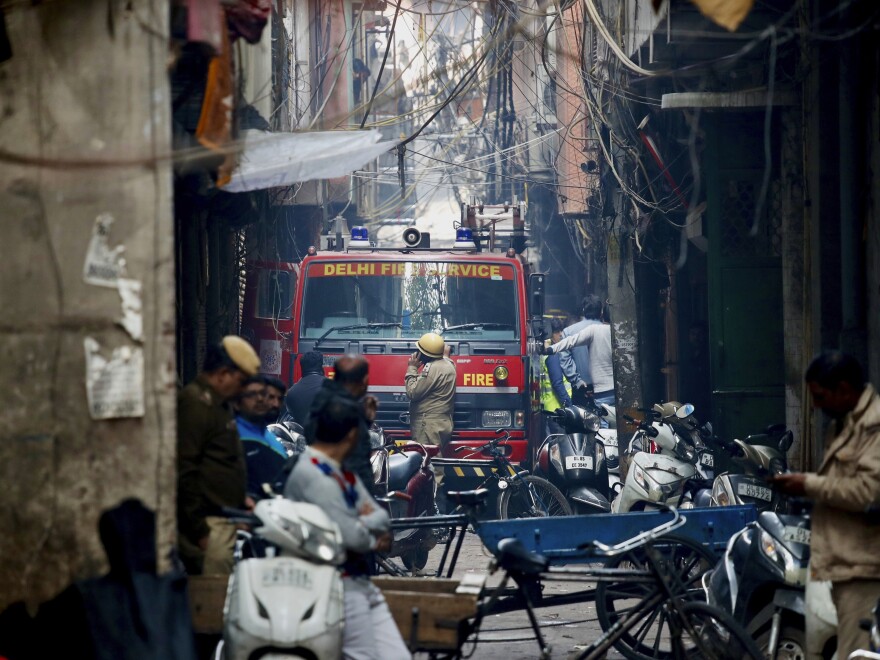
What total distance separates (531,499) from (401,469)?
4.96 ft

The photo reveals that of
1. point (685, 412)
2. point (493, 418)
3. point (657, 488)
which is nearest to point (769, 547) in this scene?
point (657, 488)

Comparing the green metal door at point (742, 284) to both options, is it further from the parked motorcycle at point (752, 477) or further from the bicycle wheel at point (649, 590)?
the bicycle wheel at point (649, 590)

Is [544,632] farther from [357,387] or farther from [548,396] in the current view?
[548,396]

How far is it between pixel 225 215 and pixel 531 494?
3.73m

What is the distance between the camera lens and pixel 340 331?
481 inches

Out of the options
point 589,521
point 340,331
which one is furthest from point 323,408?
point 340,331

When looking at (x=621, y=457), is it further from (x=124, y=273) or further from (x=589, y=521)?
(x=124, y=273)

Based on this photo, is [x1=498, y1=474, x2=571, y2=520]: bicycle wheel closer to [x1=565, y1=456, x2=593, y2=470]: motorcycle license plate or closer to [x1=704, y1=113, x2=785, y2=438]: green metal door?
[x1=565, y1=456, x2=593, y2=470]: motorcycle license plate

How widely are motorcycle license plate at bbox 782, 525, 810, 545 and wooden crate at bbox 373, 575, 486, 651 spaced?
4.83 feet

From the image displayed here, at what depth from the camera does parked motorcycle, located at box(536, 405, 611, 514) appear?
34.3 ft

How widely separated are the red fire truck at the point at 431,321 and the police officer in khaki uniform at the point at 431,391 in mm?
576

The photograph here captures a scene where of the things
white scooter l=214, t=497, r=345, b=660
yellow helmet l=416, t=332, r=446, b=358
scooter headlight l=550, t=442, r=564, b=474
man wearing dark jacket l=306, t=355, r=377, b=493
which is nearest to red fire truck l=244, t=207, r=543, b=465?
yellow helmet l=416, t=332, r=446, b=358

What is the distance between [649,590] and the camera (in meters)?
5.32

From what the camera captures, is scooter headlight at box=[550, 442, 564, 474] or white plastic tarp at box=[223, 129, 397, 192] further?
scooter headlight at box=[550, 442, 564, 474]
